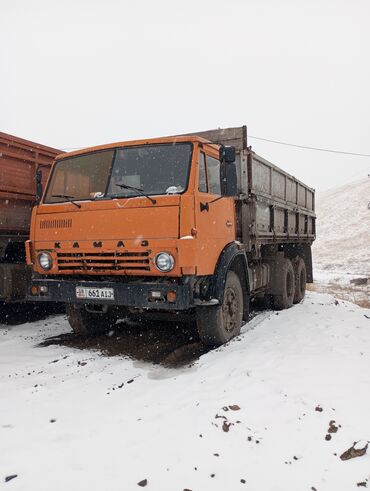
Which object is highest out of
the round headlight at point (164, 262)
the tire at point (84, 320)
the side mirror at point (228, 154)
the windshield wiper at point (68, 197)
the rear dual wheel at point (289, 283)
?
the side mirror at point (228, 154)

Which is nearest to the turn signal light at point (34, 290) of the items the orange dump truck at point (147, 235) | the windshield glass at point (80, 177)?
the orange dump truck at point (147, 235)

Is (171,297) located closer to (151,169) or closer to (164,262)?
(164,262)

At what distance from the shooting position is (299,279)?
9805 mm

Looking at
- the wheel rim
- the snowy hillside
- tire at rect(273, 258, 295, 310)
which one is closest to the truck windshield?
the wheel rim

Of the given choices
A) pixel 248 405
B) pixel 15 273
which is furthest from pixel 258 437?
pixel 15 273

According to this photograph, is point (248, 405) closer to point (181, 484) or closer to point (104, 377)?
point (181, 484)

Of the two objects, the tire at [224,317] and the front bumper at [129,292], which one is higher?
the front bumper at [129,292]

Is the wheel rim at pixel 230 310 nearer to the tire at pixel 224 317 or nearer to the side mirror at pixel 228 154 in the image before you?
the tire at pixel 224 317

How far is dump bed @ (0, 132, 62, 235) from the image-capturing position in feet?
22.2

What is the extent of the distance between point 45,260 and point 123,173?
149 cm

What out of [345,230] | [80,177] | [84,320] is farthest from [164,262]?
[345,230]

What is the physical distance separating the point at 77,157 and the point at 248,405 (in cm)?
389

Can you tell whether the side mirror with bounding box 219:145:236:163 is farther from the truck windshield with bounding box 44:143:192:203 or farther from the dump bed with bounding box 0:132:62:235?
the dump bed with bounding box 0:132:62:235

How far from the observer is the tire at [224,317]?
Result: 5176 mm
